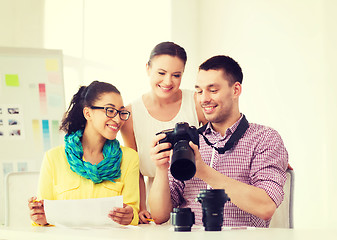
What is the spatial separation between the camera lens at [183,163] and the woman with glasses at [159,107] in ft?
3.41

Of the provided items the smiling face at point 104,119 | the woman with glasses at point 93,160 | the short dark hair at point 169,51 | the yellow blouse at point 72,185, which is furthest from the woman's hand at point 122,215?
the short dark hair at point 169,51

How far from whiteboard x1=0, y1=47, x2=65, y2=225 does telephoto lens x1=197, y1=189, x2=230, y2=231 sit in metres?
2.07

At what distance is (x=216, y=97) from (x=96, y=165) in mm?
569

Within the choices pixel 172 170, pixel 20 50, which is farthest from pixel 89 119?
pixel 20 50

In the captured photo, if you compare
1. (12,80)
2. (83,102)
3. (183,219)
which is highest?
(12,80)

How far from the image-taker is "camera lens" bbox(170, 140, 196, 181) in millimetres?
1297

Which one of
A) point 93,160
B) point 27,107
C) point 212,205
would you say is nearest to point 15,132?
point 27,107

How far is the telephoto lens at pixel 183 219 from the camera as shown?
50.7 inches

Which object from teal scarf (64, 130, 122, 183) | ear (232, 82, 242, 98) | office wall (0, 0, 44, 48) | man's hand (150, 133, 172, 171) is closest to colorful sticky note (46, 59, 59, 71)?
office wall (0, 0, 44, 48)

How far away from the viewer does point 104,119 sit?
2.12 meters

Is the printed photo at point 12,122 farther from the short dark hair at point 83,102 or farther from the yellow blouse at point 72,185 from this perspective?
the yellow blouse at point 72,185

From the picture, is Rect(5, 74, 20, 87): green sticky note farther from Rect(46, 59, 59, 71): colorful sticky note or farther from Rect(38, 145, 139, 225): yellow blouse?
Rect(38, 145, 139, 225): yellow blouse

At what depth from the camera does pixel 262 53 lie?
15.0 ft

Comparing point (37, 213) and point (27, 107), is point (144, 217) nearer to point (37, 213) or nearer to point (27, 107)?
point (37, 213)
